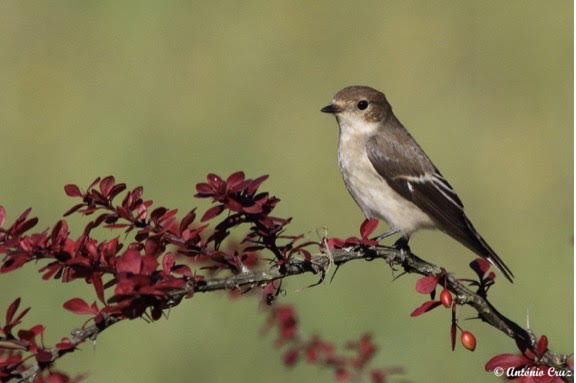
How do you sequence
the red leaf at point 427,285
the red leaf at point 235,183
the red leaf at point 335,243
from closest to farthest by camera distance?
the red leaf at point 235,183 → the red leaf at point 427,285 → the red leaf at point 335,243

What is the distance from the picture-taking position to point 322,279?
348 centimetres

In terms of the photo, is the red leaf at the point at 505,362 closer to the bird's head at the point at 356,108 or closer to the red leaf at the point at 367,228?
the red leaf at the point at 367,228

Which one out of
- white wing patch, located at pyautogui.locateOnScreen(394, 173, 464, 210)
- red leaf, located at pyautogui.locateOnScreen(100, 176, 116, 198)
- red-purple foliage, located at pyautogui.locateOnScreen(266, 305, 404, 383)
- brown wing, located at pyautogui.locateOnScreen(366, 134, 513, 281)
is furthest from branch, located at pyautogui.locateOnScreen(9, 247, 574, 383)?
white wing patch, located at pyautogui.locateOnScreen(394, 173, 464, 210)

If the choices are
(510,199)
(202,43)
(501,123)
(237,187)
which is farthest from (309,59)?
(237,187)

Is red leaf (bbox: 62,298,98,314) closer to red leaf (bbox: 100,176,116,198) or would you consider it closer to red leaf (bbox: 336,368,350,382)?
red leaf (bbox: 100,176,116,198)

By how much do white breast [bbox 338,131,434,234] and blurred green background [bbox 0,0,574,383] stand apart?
194 cm

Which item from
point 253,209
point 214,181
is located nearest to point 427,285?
point 253,209

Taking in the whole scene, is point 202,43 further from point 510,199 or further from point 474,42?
point 510,199

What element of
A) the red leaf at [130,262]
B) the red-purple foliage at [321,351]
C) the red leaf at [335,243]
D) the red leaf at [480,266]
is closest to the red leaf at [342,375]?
the red-purple foliage at [321,351]

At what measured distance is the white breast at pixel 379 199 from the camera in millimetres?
6203

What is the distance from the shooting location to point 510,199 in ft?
35.6

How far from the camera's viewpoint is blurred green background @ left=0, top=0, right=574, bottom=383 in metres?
8.24

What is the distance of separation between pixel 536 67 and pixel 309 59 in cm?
294

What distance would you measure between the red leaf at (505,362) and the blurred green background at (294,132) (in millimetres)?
4334
